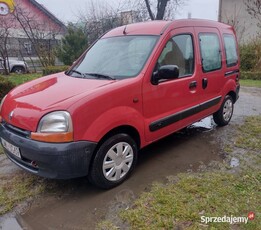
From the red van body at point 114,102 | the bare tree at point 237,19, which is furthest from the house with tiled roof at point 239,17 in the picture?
the red van body at point 114,102

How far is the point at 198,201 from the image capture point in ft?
9.03

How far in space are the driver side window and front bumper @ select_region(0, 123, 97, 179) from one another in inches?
59.0

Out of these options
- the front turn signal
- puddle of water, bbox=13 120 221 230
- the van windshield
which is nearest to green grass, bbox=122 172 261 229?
puddle of water, bbox=13 120 221 230

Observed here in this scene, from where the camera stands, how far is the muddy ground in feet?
8.51

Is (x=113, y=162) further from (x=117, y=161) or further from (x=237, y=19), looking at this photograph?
(x=237, y=19)

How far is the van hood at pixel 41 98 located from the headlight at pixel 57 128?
0.23 ft

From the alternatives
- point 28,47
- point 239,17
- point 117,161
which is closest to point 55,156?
point 117,161

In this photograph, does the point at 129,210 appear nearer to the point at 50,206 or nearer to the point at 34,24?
the point at 50,206

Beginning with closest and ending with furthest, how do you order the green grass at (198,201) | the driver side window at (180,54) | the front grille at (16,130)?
the green grass at (198,201) → the front grille at (16,130) → the driver side window at (180,54)

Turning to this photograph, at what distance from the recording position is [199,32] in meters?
4.19

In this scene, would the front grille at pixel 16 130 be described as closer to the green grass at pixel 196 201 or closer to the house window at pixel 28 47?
the green grass at pixel 196 201

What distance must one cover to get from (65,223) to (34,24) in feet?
52.7

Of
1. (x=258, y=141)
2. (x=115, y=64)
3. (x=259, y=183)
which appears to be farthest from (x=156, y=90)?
(x=258, y=141)

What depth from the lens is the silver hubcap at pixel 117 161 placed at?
2957 mm
